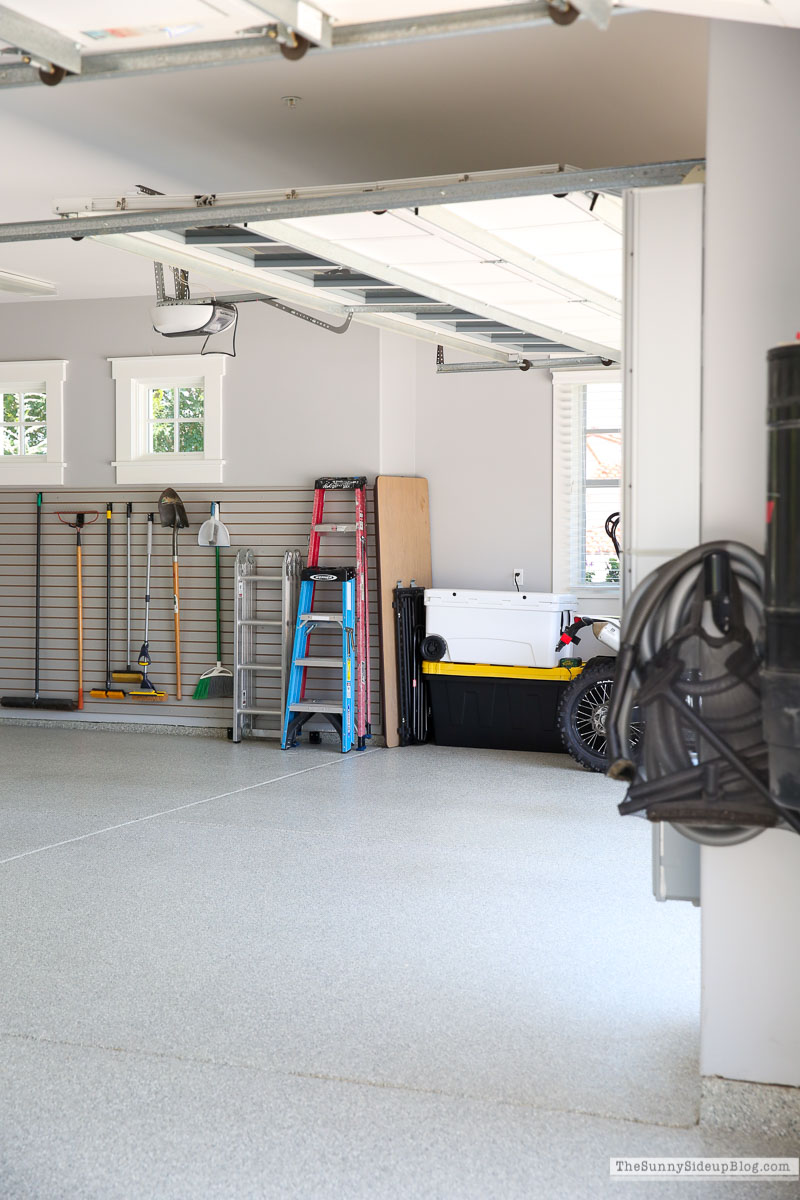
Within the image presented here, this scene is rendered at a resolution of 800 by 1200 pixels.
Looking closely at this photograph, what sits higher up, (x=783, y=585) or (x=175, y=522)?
(x=175, y=522)

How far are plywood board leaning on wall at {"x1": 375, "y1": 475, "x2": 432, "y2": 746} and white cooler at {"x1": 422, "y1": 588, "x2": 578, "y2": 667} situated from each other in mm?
284

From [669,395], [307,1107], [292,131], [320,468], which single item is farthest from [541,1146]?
[320,468]

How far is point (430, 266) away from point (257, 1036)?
314 cm

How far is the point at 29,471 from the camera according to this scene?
948 centimetres

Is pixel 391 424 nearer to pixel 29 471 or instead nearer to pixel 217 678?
pixel 217 678

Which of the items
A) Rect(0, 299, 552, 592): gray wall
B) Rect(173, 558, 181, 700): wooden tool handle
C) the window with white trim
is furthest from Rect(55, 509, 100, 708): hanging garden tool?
the window with white trim

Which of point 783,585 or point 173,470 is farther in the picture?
point 173,470

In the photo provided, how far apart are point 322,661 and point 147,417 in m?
2.58

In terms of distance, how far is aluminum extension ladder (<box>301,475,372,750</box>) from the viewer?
27.4ft

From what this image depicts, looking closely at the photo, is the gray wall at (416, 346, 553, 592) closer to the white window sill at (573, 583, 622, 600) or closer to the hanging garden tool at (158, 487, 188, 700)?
the white window sill at (573, 583, 622, 600)

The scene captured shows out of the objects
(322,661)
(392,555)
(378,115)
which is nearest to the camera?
(378,115)

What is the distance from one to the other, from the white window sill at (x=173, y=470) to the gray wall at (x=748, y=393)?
21.2ft

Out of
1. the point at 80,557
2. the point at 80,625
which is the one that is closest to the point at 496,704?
the point at 80,625

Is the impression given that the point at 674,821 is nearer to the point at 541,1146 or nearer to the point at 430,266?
the point at 541,1146
